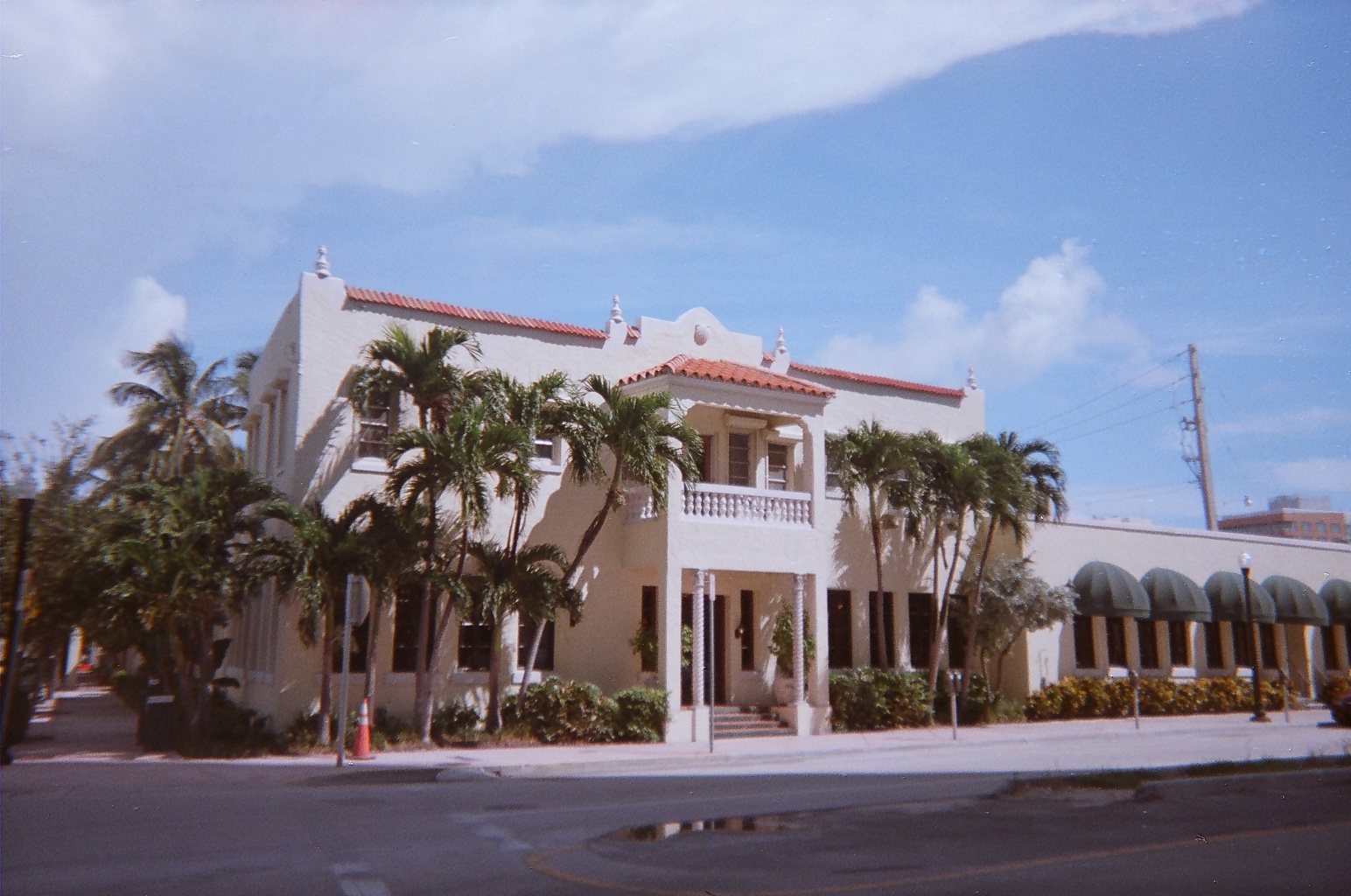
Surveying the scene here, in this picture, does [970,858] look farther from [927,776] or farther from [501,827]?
[927,776]

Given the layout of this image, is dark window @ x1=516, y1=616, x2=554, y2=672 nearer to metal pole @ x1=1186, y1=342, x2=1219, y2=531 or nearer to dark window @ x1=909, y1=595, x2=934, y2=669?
dark window @ x1=909, y1=595, x2=934, y2=669

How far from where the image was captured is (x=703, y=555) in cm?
2138

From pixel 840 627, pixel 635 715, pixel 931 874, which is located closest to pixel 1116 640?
pixel 840 627

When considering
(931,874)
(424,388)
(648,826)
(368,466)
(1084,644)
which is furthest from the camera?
(1084,644)

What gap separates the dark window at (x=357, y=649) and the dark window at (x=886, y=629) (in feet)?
37.0

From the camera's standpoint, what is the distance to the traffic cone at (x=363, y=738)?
1712 cm

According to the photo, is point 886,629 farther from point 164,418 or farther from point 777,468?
point 164,418

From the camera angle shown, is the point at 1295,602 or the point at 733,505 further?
the point at 1295,602

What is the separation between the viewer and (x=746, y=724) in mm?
22422

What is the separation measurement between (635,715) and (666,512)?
3746mm

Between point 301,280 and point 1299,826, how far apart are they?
1712cm

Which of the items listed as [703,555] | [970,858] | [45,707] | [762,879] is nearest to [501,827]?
[762,879]

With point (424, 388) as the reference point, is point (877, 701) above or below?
below

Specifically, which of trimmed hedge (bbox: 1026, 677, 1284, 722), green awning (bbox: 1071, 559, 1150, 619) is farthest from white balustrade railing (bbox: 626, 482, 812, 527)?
green awning (bbox: 1071, 559, 1150, 619)
